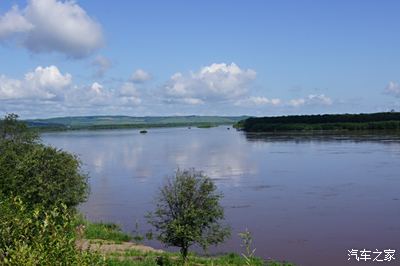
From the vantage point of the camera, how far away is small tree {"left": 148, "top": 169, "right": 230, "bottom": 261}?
21.2 m

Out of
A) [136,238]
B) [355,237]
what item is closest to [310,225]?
[355,237]

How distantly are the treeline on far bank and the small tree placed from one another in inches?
4853

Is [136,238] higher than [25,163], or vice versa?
[25,163]

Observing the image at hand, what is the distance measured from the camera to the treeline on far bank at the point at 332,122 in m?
138

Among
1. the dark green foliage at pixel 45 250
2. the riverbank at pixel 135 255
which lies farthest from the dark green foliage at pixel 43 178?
the dark green foliage at pixel 45 250

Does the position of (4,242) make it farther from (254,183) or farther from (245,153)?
(245,153)

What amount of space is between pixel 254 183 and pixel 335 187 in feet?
25.1

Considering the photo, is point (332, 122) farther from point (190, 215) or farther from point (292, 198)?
point (190, 215)

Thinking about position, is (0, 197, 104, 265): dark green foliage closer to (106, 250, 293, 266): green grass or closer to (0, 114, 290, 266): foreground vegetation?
(0, 114, 290, 266): foreground vegetation

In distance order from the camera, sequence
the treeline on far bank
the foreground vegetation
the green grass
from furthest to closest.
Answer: the treeline on far bank, the foreground vegetation, the green grass

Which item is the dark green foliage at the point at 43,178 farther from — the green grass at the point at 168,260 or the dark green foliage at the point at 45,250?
the dark green foliage at the point at 45,250

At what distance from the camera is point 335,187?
4481 centimetres

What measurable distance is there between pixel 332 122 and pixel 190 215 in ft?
440

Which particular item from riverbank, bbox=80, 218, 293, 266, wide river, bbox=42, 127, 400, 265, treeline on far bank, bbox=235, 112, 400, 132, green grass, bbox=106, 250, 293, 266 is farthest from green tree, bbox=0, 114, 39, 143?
treeline on far bank, bbox=235, 112, 400, 132
